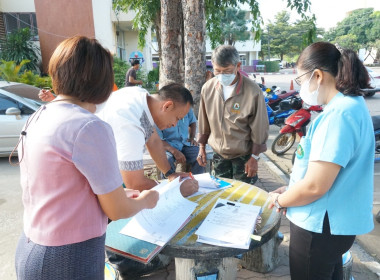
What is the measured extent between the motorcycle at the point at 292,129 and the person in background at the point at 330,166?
395 centimetres

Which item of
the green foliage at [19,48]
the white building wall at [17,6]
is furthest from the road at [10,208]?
the white building wall at [17,6]

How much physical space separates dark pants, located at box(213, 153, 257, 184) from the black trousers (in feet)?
4.20

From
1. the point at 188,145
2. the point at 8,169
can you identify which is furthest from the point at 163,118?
the point at 8,169

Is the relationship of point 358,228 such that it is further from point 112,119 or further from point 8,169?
point 8,169

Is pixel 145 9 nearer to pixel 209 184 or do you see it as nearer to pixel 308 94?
pixel 209 184

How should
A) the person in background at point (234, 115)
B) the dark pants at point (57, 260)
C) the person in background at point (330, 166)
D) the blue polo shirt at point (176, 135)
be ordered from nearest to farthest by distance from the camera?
the dark pants at point (57, 260) < the person in background at point (330, 166) < the person in background at point (234, 115) < the blue polo shirt at point (176, 135)

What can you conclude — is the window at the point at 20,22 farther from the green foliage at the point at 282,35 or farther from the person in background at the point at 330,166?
the green foliage at the point at 282,35

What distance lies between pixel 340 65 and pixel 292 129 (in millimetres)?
4150

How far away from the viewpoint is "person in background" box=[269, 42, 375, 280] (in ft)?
3.84

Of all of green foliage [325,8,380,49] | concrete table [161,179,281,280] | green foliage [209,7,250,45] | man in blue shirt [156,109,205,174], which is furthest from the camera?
green foliage [325,8,380,49]

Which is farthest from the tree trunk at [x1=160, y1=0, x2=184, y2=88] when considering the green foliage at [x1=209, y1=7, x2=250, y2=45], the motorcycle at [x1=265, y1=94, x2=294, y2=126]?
the green foliage at [x1=209, y1=7, x2=250, y2=45]

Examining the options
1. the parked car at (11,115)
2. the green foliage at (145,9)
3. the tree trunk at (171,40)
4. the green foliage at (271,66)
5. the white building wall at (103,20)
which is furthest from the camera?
the green foliage at (271,66)

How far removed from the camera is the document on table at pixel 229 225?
1417mm

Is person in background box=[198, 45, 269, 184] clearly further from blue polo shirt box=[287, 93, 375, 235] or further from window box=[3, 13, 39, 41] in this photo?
window box=[3, 13, 39, 41]
